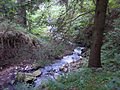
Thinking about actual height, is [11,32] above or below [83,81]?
above

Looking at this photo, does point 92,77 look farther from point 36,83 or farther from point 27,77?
point 27,77


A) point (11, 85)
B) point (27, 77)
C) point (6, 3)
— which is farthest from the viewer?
point (27, 77)

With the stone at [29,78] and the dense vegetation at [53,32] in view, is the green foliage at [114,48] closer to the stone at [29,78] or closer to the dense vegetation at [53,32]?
the dense vegetation at [53,32]

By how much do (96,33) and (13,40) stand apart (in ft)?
19.8

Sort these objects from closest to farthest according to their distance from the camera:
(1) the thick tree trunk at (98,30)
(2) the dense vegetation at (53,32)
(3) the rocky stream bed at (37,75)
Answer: (1) the thick tree trunk at (98,30), (2) the dense vegetation at (53,32), (3) the rocky stream bed at (37,75)

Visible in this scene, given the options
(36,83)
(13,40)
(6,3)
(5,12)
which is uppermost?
(6,3)

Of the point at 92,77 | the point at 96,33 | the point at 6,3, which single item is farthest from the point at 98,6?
the point at 6,3

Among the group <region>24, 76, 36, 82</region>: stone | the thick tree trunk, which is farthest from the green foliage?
<region>24, 76, 36, 82</region>: stone

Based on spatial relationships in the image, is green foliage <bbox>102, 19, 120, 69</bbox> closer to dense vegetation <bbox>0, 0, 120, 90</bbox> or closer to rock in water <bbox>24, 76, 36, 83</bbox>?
dense vegetation <bbox>0, 0, 120, 90</bbox>

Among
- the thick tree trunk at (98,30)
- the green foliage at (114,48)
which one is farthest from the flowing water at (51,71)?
the thick tree trunk at (98,30)

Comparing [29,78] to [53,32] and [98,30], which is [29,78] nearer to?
[53,32]

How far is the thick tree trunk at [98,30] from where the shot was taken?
11.6 ft

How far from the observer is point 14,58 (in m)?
7.52

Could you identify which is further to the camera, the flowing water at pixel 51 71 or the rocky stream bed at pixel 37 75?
the flowing water at pixel 51 71
